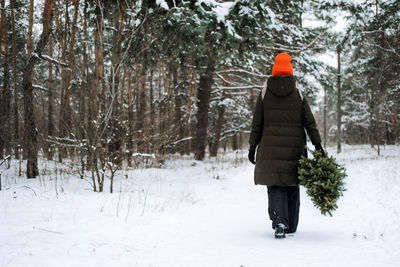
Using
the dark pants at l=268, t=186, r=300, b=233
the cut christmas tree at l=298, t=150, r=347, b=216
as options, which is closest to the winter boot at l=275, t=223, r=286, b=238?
the dark pants at l=268, t=186, r=300, b=233

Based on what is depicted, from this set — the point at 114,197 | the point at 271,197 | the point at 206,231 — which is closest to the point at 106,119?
the point at 114,197

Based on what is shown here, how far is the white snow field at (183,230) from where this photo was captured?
2770 mm

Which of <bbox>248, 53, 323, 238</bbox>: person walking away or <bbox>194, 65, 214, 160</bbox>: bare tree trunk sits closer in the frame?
<bbox>248, 53, 323, 238</bbox>: person walking away

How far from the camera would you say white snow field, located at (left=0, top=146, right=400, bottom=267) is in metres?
2.77

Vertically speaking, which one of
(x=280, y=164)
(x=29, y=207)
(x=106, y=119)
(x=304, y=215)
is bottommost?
(x=304, y=215)

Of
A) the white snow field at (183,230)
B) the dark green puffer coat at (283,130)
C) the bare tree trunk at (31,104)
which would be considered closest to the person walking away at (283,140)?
the dark green puffer coat at (283,130)

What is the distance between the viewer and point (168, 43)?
25.1 feet

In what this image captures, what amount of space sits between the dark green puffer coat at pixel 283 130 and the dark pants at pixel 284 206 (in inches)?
6.6

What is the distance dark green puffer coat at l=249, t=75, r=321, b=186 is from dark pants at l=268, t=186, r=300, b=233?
17 centimetres

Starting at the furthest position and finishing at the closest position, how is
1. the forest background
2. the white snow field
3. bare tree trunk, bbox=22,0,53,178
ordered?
bare tree trunk, bbox=22,0,53,178, the forest background, the white snow field

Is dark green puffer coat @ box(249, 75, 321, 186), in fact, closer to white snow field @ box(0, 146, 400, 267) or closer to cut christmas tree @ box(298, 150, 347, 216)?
cut christmas tree @ box(298, 150, 347, 216)

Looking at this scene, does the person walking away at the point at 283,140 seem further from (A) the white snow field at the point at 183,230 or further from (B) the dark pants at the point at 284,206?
(A) the white snow field at the point at 183,230

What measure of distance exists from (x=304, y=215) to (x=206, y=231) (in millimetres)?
2078

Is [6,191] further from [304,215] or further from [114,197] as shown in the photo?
[304,215]
